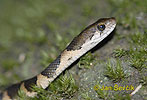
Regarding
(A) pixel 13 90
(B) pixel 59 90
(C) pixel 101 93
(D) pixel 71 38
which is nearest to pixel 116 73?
(C) pixel 101 93

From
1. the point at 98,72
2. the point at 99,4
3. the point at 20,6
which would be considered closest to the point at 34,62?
the point at 98,72

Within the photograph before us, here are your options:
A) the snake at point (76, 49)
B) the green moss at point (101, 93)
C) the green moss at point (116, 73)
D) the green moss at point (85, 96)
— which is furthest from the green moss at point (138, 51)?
the green moss at point (85, 96)

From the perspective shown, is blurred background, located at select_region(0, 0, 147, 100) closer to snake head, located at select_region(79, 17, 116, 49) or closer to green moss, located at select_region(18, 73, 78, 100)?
green moss, located at select_region(18, 73, 78, 100)

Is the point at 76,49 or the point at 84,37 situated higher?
the point at 84,37

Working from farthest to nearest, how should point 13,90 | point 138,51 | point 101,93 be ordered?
point 13,90
point 138,51
point 101,93

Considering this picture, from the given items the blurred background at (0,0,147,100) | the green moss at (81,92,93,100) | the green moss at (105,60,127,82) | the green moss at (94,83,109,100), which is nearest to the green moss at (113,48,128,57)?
the blurred background at (0,0,147,100)

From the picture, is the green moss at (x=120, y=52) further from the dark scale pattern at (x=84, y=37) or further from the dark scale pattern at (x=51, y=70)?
the dark scale pattern at (x=51, y=70)

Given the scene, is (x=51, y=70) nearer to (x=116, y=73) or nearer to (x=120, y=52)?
(x=116, y=73)

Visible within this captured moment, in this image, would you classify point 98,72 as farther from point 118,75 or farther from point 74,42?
point 74,42
